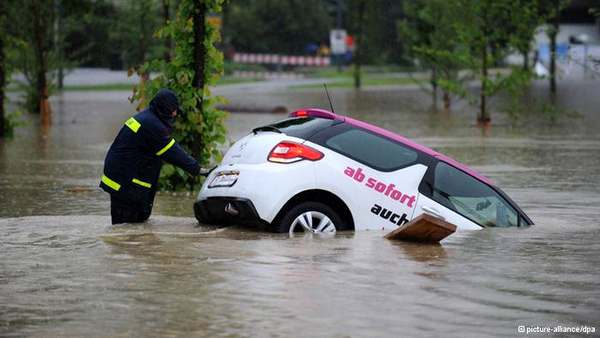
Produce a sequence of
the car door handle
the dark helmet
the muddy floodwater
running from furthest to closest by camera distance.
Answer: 1. the dark helmet
2. the car door handle
3. the muddy floodwater

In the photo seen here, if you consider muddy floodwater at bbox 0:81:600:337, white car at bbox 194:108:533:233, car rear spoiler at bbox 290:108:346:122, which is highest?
car rear spoiler at bbox 290:108:346:122

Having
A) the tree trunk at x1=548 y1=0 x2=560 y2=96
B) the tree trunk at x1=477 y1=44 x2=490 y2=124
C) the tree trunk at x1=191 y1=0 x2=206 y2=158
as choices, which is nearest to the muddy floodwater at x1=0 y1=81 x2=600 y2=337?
the tree trunk at x1=191 y1=0 x2=206 y2=158

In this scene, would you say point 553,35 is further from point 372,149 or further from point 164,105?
point 372,149

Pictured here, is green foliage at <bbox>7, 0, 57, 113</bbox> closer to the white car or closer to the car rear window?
the car rear window

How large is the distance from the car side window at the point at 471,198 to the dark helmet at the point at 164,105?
7.94 feet

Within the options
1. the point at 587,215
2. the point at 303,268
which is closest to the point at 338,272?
the point at 303,268

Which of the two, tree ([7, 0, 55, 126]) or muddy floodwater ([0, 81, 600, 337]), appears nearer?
muddy floodwater ([0, 81, 600, 337])

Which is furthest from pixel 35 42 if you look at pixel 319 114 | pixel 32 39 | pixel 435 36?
pixel 319 114

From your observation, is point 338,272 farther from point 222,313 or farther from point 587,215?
point 587,215

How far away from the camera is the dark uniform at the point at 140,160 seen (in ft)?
39.9

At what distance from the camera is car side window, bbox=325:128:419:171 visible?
1154 cm

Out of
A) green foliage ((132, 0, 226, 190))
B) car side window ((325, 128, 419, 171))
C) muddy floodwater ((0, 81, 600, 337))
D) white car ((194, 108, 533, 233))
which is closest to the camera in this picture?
muddy floodwater ((0, 81, 600, 337))

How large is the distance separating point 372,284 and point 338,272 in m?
0.49

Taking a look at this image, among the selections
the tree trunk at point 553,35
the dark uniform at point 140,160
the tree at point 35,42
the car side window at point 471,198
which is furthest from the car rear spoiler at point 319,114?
the tree at point 35,42
